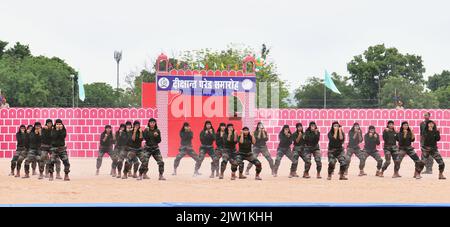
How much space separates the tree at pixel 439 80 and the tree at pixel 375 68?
1603cm

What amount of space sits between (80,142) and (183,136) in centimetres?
1146

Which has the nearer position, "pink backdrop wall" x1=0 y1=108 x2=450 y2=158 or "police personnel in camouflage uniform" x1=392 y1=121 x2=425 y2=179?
"police personnel in camouflage uniform" x1=392 y1=121 x2=425 y2=179

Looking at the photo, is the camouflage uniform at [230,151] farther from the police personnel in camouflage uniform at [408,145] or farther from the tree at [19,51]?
the tree at [19,51]

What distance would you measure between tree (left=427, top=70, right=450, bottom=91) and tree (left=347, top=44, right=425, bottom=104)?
Result: 16.0 m

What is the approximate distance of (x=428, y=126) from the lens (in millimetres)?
20938

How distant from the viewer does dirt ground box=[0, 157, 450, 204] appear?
1511 cm

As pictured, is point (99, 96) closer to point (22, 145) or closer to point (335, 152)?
point (22, 145)

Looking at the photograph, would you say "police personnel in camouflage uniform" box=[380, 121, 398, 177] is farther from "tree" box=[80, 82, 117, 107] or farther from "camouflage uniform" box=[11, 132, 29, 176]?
"tree" box=[80, 82, 117, 107]

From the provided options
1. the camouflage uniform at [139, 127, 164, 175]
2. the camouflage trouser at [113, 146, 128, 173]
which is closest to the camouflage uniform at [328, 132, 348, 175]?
the camouflage uniform at [139, 127, 164, 175]

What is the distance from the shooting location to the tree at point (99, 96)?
8938 centimetres

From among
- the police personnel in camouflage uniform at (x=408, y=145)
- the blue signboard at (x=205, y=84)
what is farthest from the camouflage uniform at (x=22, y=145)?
the blue signboard at (x=205, y=84)

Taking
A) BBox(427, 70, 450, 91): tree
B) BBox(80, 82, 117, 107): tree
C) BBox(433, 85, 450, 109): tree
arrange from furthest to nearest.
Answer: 1. BBox(427, 70, 450, 91): tree
2. BBox(80, 82, 117, 107): tree
3. BBox(433, 85, 450, 109): tree

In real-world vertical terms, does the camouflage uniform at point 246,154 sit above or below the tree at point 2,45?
below
